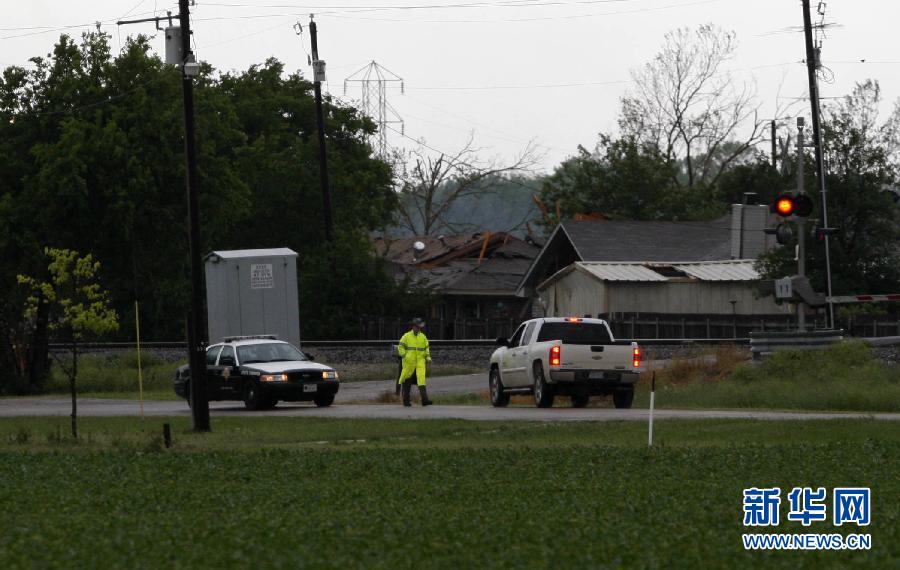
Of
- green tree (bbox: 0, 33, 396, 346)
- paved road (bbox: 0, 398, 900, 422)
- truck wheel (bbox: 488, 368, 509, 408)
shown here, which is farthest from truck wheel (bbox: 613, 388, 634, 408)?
green tree (bbox: 0, 33, 396, 346)

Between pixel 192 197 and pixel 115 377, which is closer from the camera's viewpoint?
pixel 192 197

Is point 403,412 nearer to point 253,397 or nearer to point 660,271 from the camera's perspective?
point 253,397

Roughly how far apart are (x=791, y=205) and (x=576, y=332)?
624cm

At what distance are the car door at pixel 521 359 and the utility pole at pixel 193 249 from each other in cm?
745

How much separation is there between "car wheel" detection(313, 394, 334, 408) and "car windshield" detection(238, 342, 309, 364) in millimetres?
1188

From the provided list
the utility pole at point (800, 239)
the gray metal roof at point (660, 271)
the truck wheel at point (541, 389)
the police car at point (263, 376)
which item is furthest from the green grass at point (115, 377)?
the utility pole at point (800, 239)

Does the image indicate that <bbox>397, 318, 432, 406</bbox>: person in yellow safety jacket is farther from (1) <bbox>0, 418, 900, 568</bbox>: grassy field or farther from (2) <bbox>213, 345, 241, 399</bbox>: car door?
(1) <bbox>0, 418, 900, 568</bbox>: grassy field

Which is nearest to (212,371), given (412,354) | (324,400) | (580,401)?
(324,400)

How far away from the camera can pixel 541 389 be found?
103ft

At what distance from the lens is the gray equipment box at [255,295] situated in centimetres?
4541

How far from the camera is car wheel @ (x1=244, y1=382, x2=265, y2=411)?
33625 millimetres

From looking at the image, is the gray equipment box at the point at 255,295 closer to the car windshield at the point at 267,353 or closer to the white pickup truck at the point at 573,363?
the car windshield at the point at 267,353

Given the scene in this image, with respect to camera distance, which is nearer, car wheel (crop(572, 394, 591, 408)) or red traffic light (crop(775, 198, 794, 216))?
red traffic light (crop(775, 198, 794, 216))

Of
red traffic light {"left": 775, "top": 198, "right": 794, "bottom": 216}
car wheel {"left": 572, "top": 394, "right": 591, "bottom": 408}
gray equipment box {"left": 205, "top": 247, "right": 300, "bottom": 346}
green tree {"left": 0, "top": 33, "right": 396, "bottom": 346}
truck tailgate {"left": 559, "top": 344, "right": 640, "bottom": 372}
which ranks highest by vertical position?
green tree {"left": 0, "top": 33, "right": 396, "bottom": 346}
